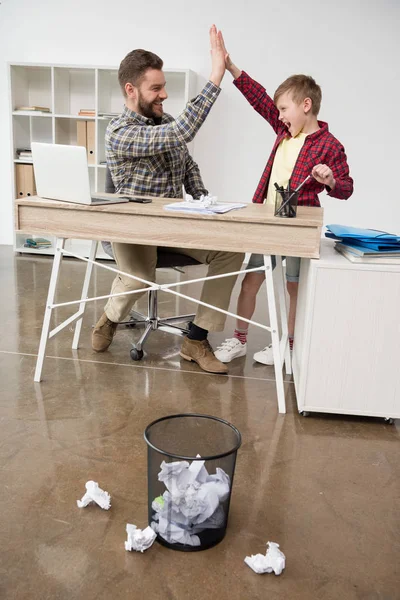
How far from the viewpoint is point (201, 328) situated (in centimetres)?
256

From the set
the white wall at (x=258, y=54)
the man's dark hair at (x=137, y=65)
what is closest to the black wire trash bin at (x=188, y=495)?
the man's dark hair at (x=137, y=65)

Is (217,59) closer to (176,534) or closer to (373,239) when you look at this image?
(373,239)

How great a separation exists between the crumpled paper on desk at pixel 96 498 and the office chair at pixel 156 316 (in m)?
1.11

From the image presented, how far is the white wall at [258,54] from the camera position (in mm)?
4594

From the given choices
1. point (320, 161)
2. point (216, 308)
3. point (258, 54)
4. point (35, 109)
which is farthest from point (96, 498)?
point (258, 54)

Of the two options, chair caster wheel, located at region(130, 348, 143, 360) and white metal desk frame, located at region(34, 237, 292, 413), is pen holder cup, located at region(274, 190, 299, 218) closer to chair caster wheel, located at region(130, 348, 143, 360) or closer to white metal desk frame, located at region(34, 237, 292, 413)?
white metal desk frame, located at region(34, 237, 292, 413)

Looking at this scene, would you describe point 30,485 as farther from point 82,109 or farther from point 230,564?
point 82,109

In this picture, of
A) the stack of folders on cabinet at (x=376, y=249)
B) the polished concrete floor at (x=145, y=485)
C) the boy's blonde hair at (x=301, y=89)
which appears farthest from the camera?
the boy's blonde hair at (x=301, y=89)

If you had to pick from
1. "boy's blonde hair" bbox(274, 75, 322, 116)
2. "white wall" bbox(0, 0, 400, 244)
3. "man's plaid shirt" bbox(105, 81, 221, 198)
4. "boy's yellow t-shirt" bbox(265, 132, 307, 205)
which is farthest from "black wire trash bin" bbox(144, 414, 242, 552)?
"white wall" bbox(0, 0, 400, 244)

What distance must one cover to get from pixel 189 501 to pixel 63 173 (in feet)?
4.13

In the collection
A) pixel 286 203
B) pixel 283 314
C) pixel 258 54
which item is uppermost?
pixel 258 54

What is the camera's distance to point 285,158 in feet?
8.23

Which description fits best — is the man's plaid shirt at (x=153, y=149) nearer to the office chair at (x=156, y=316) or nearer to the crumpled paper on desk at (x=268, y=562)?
the office chair at (x=156, y=316)

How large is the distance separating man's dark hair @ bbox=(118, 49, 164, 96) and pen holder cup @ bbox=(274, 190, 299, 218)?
89 cm
